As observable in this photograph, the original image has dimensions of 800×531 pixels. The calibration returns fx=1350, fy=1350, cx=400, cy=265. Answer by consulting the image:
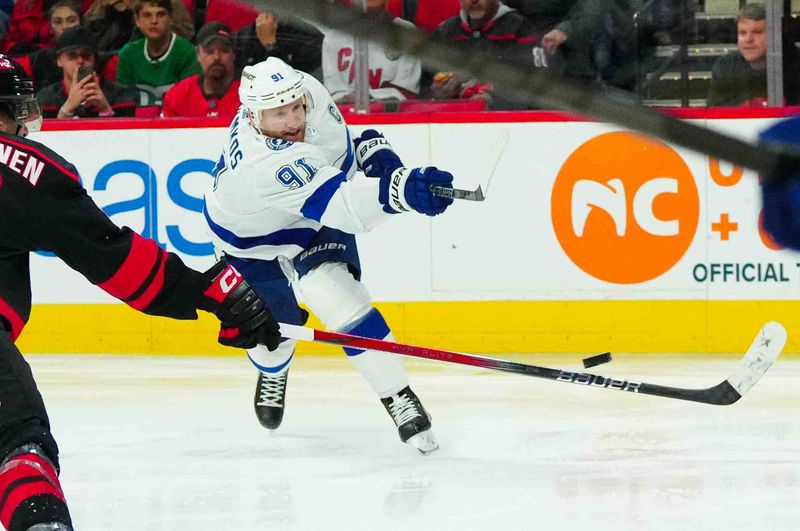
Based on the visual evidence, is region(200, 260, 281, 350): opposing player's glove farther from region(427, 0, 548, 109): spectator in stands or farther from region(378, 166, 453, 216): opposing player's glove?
region(427, 0, 548, 109): spectator in stands

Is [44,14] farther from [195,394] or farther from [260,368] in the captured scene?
[260,368]

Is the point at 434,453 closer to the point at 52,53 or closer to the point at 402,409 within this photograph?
the point at 402,409

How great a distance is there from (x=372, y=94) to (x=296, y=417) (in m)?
1.54

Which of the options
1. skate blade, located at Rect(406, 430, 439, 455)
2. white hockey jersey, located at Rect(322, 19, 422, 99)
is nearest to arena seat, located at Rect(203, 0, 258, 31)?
white hockey jersey, located at Rect(322, 19, 422, 99)

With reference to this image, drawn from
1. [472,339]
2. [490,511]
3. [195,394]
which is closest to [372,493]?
[490,511]

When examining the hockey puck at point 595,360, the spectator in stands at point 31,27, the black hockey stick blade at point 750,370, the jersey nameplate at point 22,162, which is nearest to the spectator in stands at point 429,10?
the hockey puck at point 595,360

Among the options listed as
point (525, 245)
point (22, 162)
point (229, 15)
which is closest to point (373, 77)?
point (229, 15)

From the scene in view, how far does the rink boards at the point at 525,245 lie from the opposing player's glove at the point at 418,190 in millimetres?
1776

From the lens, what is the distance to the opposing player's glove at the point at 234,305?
85.0 inches

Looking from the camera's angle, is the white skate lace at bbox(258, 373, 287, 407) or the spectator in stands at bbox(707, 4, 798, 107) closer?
the white skate lace at bbox(258, 373, 287, 407)

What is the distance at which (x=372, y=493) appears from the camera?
9.54ft

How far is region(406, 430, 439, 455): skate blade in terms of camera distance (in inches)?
131

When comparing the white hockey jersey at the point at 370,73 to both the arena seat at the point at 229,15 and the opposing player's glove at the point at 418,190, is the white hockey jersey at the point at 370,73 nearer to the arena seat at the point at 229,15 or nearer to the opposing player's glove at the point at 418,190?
the arena seat at the point at 229,15

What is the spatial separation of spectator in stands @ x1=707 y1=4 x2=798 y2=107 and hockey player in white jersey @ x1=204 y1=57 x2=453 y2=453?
1.73 metres
